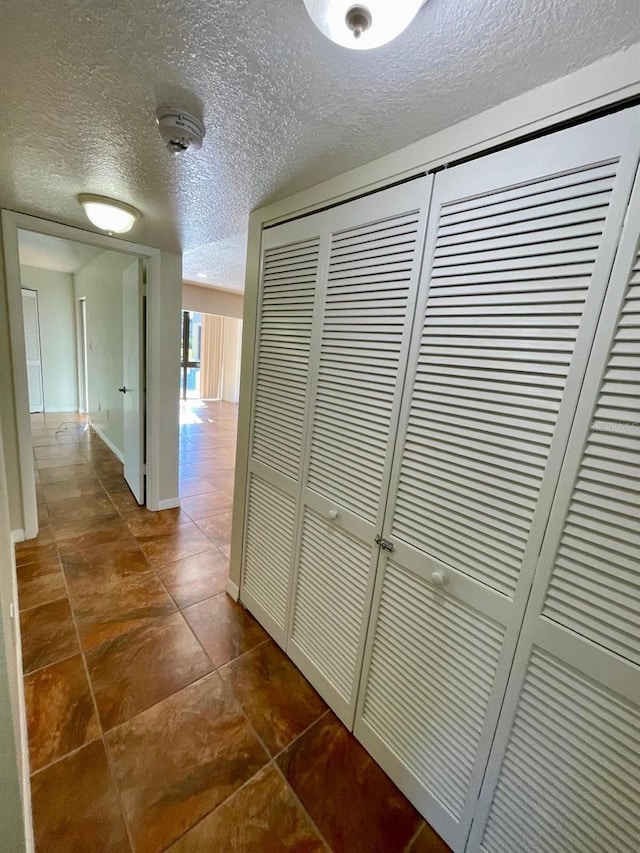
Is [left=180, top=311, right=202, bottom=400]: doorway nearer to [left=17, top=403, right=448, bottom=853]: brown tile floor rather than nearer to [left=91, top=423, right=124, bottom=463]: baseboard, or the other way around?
[left=91, top=423, right=124, bottom=463]: baseboard

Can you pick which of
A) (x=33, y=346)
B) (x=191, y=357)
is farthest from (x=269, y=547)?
(x=191, y=357)

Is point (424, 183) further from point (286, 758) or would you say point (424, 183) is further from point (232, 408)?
point (232, 408)

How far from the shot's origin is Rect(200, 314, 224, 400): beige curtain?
8.48m

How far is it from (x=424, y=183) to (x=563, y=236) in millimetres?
459

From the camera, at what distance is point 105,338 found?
4.22 meters

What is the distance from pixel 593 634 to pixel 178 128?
176 cm

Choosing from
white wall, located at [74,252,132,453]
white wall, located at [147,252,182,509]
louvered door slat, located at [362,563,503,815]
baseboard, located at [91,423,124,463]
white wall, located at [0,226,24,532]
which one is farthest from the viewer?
baseboard, located at [91,423,124,463]

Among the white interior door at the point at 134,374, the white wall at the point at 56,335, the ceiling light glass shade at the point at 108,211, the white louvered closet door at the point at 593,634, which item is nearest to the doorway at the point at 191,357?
the white wall at the point at 56,335

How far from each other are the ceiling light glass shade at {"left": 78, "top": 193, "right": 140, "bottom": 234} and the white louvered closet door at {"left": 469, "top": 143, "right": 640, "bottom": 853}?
211 centimetres

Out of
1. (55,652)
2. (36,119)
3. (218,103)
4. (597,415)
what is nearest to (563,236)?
(597,415)

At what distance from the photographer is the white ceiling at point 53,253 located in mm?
3488

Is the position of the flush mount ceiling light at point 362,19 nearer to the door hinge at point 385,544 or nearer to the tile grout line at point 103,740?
the door hinge at point 385,544

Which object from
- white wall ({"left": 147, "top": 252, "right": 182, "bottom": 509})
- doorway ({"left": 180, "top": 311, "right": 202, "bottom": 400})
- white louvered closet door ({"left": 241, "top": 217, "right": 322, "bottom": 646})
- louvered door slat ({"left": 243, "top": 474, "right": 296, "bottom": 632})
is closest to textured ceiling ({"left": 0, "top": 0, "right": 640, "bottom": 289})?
white louvered closet door ({"left": 241, "top": 217, "right": 322, "bottom": 646})

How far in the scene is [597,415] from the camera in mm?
758
